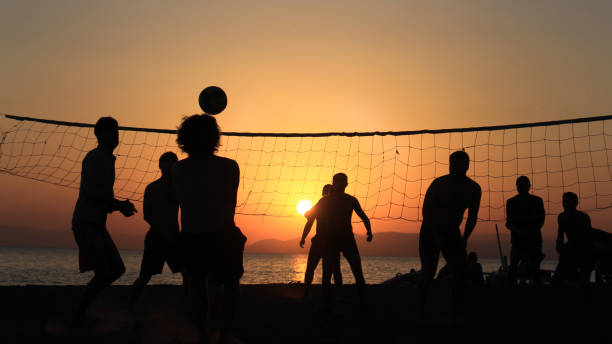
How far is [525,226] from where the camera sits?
848 cm

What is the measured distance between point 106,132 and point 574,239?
6.60 m

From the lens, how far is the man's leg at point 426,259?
5.99m

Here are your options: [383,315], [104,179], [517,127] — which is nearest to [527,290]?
[517,127]

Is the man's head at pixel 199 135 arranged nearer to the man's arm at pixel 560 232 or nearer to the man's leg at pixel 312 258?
the man's leg at pixel 312 258

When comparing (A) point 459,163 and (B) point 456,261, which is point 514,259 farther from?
(A) point 459,163

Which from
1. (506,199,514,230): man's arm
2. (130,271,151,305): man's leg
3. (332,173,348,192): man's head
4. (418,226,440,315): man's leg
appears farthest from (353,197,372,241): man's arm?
(506,199,514,230): man's arm

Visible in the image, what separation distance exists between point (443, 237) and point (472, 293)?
285 centimetres

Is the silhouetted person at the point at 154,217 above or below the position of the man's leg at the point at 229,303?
above

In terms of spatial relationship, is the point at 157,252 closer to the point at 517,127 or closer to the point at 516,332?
the point at 516,332

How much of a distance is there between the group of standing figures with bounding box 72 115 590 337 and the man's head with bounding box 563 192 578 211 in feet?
10.2

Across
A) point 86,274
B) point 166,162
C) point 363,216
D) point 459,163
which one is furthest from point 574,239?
point 86,274

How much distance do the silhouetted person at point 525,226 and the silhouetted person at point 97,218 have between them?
220 inches

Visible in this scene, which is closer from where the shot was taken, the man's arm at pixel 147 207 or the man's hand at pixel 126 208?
the man's hand at pixel 126 208

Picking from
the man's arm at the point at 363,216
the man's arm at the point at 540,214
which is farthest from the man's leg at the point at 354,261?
the man's arm at the point at 540,214
